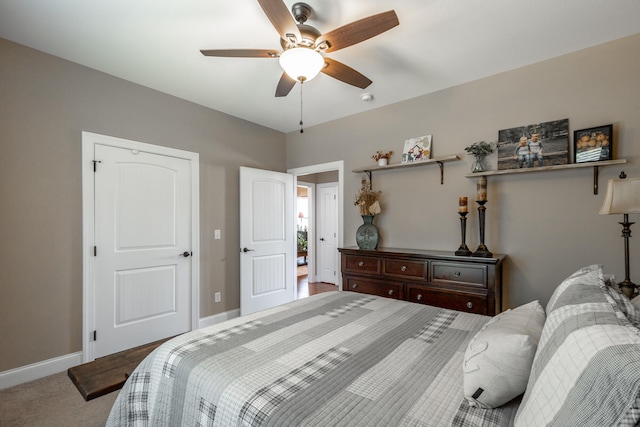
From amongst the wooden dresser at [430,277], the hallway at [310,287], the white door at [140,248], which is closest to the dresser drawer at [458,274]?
the wooden dresser at [430,277]

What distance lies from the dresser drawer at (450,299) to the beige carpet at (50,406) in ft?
8.25

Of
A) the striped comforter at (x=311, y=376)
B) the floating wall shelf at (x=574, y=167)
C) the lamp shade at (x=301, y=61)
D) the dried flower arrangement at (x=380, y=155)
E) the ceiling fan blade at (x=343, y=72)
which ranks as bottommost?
the striped comforter at (x=311, y=376)

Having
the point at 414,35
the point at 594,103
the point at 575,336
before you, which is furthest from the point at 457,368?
the point at 594,103

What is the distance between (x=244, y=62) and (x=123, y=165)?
155cm

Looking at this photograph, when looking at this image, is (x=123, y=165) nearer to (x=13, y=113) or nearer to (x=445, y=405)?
(x=13, y=113)

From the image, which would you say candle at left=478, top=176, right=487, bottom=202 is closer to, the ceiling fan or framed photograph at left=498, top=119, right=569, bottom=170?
framed photograph at left=498, top=119, right=569, bottom=170

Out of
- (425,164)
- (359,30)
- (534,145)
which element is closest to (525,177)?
(534,145)

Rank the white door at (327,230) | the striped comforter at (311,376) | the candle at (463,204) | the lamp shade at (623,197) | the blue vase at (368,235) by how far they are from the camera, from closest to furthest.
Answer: the striped comforter at (311,376)
the lamp shade at (623,197)
the candle at (463,204)
the blue vase at (368,235)
the white door at (327,230)

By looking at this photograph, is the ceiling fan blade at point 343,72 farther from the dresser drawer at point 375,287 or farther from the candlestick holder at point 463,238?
the dresser drawer at point 375,287

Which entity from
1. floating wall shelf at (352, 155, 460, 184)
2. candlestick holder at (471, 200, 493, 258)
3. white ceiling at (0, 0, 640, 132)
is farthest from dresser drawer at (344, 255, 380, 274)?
white ceiling at (0, 0, 640, 132)

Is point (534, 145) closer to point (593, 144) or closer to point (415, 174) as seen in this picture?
point (593, 144)

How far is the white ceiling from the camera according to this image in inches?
74.5

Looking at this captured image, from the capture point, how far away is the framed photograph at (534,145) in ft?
8.08

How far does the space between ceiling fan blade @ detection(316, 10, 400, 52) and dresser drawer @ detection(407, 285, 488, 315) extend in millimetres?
2112
